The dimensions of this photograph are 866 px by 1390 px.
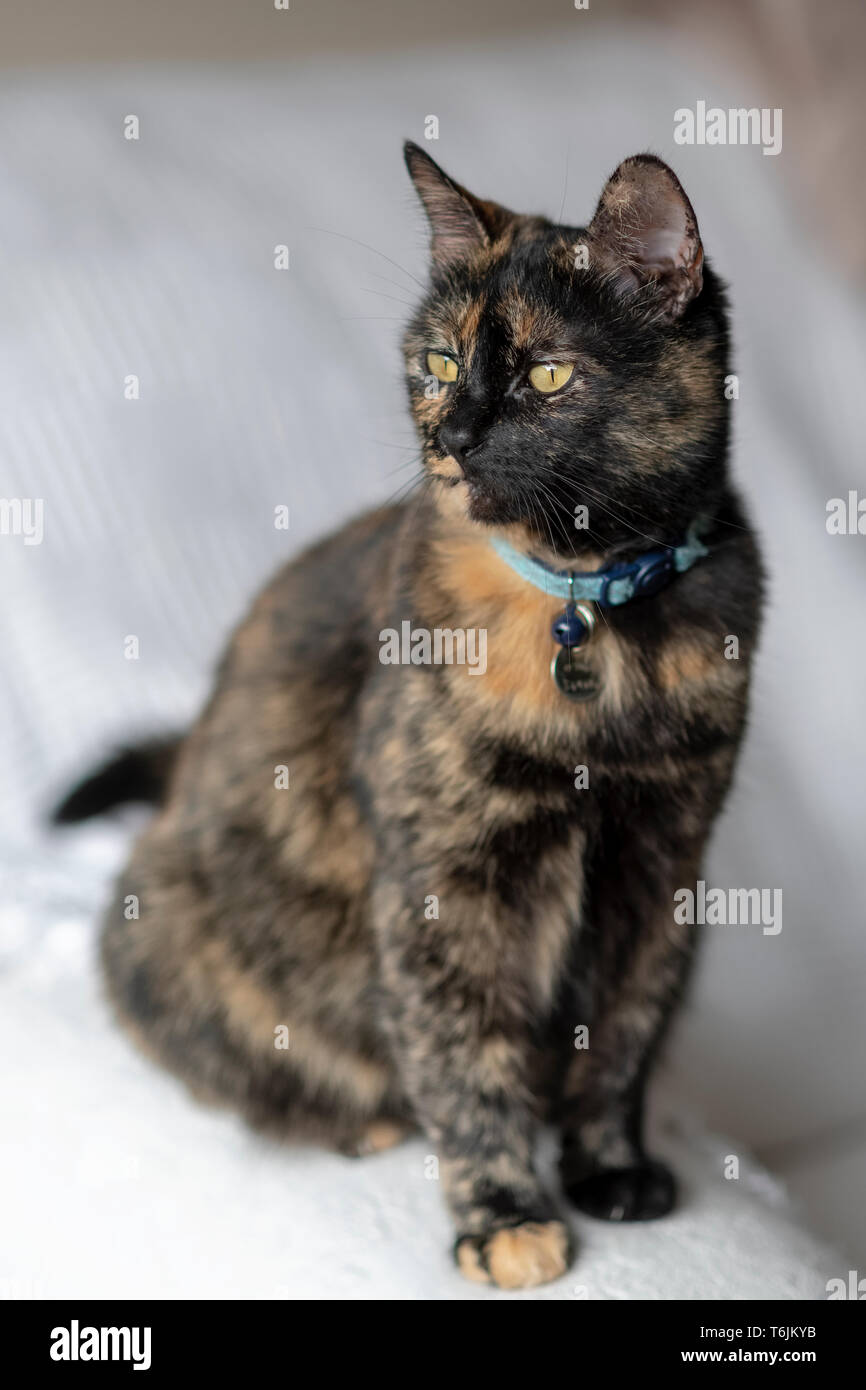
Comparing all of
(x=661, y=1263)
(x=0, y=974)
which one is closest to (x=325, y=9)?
(x=0, y=974)

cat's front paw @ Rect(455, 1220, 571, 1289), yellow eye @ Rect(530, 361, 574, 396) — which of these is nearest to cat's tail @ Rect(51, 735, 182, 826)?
cat's front paw @ Rect(455, 1220, 571, 1289)

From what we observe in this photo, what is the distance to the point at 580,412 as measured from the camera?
835 millimetres

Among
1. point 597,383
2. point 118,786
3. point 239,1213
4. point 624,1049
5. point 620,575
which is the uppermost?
point 597,383

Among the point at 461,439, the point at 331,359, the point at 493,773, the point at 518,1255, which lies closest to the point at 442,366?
the point at 461,439

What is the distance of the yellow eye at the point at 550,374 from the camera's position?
841 millimetres

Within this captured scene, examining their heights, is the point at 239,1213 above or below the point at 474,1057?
below

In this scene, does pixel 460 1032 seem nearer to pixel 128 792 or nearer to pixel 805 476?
pixel 128 792

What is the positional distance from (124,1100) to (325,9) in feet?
5.47

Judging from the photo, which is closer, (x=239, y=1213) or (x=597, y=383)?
(x=597, y=383)

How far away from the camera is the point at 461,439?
2.76 ft

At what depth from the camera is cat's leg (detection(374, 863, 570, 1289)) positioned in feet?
3.14

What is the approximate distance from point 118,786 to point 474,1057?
607 millimetres

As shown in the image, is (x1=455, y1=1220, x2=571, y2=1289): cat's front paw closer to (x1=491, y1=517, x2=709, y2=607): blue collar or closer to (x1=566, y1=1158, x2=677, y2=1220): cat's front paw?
(x1=566, y1=1158, x2=677, y2=1220): cat's front paw

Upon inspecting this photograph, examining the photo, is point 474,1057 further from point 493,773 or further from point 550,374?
point 550,374
